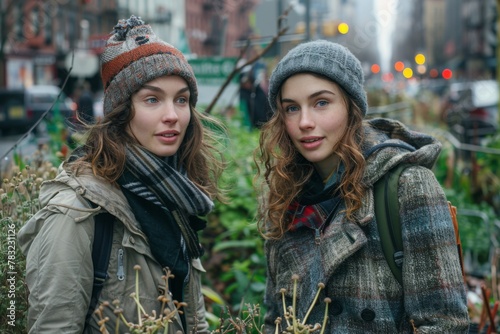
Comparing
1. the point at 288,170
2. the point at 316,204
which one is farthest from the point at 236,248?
the point at 316,204

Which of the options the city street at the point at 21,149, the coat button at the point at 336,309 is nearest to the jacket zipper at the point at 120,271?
the coat button at the point at 336,309

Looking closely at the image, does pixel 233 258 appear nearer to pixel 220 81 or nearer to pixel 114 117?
pixel 114 117

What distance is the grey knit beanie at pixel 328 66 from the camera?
2699mm

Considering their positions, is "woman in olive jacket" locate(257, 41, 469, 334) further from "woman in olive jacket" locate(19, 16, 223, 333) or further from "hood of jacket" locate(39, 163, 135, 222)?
"hood of jacket" locate(39, 163, 135, 222)

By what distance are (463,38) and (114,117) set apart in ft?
273

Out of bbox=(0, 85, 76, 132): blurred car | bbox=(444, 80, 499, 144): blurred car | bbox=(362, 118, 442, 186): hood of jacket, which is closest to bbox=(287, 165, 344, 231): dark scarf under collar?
bbox=(362, 118, 442, 186): hood of jacket

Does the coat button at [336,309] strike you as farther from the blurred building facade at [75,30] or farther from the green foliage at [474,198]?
the blurred building facade at [75,30]

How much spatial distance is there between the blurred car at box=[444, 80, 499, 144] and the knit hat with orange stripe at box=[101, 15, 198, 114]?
936 centimetres

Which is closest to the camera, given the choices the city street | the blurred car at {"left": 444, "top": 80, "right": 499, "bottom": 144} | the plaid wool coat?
the plaid wool coat

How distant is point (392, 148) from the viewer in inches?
106

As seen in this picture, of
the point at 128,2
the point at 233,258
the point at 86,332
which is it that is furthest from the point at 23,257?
the point at 128,2

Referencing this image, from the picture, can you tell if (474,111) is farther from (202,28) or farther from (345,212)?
(202,28)

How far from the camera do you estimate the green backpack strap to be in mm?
2549

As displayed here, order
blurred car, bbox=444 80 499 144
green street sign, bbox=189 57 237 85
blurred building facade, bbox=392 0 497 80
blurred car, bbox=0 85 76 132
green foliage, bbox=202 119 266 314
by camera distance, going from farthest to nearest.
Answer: blurred building facade, bbox=392 0 497 80 → blurred car, bbox=0 85 76 132 → blurred car, bbox=444 80 499 144 → green street sign, bbox=189 57 237 85 → green foliage, bbox=202 119 266 314
